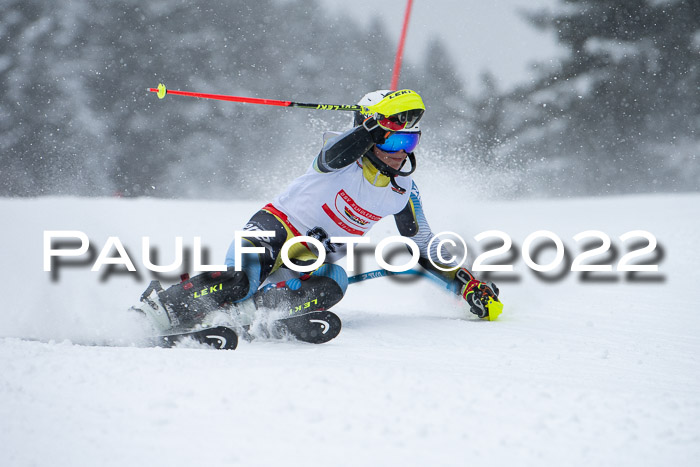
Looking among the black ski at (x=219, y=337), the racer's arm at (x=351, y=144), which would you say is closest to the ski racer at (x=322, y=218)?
the racer's arm at (x=351, y=144)

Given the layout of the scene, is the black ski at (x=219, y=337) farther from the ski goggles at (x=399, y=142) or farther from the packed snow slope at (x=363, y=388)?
the ski goggles at (x=399, y=142)

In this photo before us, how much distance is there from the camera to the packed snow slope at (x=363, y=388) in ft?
5.25

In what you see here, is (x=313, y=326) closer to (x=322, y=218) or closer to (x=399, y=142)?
(x=322, y=218)

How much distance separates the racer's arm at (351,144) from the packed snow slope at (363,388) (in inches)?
34.0

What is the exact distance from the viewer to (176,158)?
62.4 ft

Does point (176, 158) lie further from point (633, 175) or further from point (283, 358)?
point (283, 358)

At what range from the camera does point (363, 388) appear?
195 centimetres

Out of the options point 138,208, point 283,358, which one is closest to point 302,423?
point 283,358

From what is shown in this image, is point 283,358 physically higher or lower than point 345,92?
lower

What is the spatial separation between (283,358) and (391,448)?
0.94 meters

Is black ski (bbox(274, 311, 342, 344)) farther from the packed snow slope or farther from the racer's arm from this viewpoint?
the racer's arm
